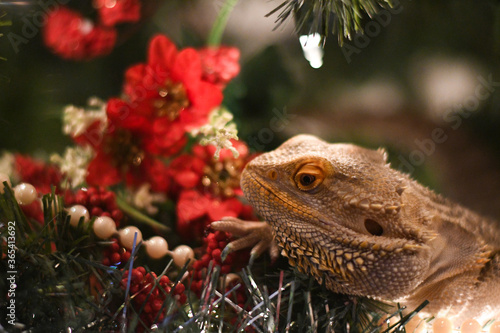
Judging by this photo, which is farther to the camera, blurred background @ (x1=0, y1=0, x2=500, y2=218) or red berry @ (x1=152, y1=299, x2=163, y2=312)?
blurred background @ (x1=0, y1=0, x2=500, y2=218)

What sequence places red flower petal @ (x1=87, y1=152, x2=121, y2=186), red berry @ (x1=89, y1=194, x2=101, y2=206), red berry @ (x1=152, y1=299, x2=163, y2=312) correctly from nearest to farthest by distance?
red berry @ (x1=152, y1=299, x2=163, y2=312) → red berry @ (x1=89, y1=194, x2=101, y2=206) → red flower petal @ (x1=87, y1=152, x2=121, y2=186)

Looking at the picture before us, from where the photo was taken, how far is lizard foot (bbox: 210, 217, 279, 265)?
0.85 m

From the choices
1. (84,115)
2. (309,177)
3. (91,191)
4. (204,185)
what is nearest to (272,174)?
(309,177)

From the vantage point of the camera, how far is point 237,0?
956 millimetres

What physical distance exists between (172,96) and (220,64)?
15 centimetres

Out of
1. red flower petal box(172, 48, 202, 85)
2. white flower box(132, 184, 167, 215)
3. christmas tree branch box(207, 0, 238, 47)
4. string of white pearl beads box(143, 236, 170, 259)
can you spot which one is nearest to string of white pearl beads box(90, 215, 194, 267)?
string of white pearl beads box(143, 236, 170, 259)

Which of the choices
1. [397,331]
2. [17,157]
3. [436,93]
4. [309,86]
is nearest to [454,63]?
[436,93]

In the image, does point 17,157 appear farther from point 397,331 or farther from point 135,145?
point 397,331

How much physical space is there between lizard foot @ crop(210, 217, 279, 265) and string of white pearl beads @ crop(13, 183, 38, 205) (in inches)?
14.4

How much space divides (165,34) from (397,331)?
809mm

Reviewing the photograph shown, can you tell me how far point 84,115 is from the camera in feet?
3.24

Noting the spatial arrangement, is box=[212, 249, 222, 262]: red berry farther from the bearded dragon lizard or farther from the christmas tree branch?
the christmas tree branch

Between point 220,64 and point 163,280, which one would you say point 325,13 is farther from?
point 163,280

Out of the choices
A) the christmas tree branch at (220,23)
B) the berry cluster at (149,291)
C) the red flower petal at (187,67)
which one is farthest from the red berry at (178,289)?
the christmas tree branch at (220,23)
